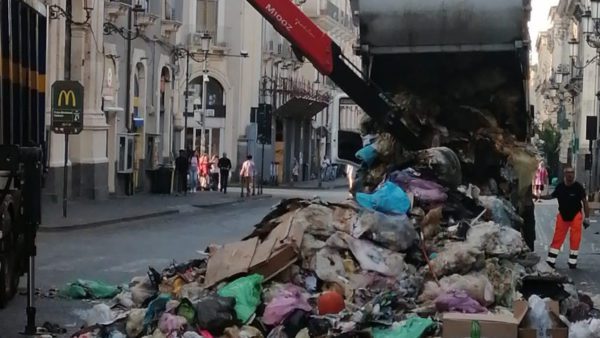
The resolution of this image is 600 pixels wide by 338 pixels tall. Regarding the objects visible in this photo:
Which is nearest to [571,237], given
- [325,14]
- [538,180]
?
[538,180]

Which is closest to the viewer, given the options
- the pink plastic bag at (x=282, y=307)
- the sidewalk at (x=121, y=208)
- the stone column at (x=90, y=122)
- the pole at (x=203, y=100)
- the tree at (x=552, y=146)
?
the pink plastic bag at (x=282, y=307)

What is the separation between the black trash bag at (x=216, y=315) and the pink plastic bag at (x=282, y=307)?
25cm

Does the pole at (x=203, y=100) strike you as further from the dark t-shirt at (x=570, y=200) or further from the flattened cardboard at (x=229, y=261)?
the flattened cardboard at (x=229, y=261)

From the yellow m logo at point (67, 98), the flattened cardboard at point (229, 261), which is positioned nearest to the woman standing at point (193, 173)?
the yellow m logo at point (67, 98)

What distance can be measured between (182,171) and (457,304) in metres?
31.3

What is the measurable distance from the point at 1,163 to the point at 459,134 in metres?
5.28

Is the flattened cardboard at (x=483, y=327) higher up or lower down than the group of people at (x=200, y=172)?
higher up

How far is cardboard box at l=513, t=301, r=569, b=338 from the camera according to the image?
837 centimetres

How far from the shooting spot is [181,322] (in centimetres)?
873

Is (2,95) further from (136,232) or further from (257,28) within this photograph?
(257,28)

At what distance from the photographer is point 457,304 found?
356 inches

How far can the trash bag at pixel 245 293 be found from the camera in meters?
9.00

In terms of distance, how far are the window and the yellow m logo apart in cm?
2957

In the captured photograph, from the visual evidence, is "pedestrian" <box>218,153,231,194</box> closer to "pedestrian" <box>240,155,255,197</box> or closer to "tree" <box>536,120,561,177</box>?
"pedestrian" <box>240,155,255,197</box>
